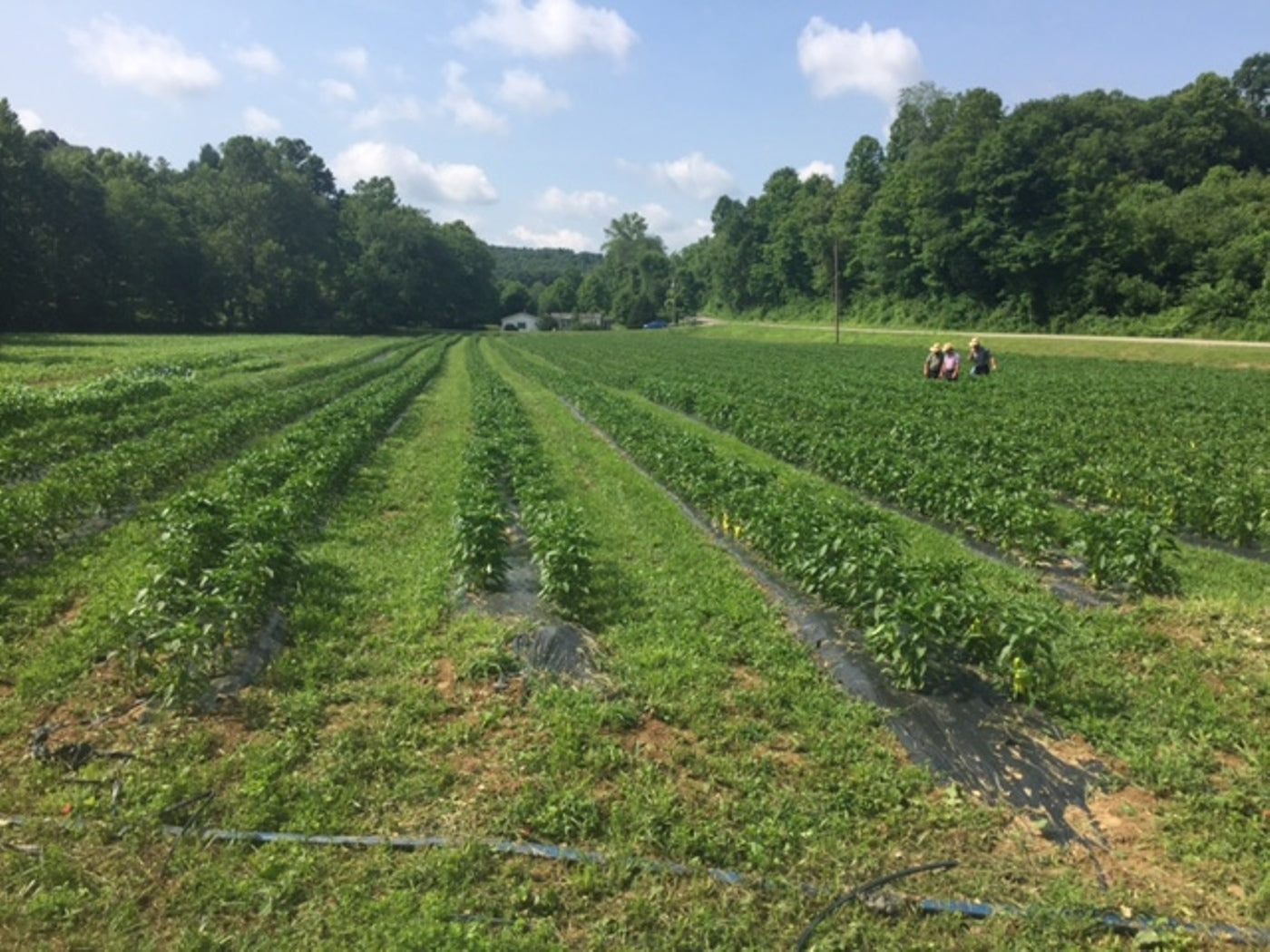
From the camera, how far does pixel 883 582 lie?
6469 millimetres

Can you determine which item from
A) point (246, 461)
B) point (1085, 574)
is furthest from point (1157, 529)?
point (246, 461)

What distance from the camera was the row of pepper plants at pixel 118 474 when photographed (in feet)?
28.5

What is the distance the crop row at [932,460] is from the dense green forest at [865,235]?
33093mm

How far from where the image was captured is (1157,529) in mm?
7566

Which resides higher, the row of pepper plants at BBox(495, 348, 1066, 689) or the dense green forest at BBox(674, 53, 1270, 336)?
the dense green forest at BBox(674, 53, 1270, 336)

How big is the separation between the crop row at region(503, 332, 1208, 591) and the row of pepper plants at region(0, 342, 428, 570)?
37.4 ft

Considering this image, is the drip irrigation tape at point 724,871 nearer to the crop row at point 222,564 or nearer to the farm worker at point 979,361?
the crop row at point 222,564

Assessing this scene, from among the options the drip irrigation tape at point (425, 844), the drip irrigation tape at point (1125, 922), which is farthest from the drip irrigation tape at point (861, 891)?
the drip irrigation tape at point (425, 844)

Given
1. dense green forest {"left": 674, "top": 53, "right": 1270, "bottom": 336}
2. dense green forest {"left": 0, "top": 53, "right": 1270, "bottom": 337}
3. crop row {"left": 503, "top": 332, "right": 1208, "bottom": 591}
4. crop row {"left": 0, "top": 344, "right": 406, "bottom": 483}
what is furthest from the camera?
dense green forest {"left": 0, "top": 53, "right": 1270, "bottom": 337}

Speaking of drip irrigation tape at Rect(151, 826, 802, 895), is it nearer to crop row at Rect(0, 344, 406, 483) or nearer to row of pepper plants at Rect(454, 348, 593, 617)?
row of pepper plants at Rect(454, 348, 593, 617)

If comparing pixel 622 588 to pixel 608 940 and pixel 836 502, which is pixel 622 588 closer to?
pixel 836 502

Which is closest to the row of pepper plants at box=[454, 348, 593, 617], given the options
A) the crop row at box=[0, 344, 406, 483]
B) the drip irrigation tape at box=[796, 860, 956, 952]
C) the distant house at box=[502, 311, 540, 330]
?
the drip irrigation tape at box=[796, 860, 956, 952]

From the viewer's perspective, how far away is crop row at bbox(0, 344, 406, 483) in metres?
12.5

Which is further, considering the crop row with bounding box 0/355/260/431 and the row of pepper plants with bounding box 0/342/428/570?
the crop row with bounding box 0/355/260/431
